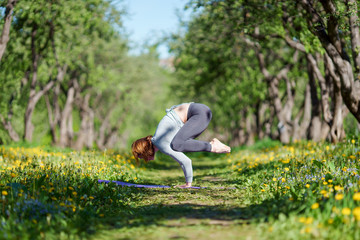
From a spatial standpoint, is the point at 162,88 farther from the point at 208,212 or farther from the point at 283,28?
the point at 208,212

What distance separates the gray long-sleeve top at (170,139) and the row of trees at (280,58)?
14.7 ft

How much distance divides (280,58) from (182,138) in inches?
594

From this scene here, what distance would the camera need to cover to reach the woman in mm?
6465

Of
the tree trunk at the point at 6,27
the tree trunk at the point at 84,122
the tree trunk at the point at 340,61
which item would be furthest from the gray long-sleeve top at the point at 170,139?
the tree trunk at the point at 84,122

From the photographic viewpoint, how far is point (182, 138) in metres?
6.48

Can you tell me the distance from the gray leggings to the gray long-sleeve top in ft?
0.39

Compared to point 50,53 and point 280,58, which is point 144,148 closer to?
point 50,53

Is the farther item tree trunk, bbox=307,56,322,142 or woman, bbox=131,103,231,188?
tree trunk, bbox=307,56,322,142

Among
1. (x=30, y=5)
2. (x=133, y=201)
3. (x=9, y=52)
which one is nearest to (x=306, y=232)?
(x=133, y=201)

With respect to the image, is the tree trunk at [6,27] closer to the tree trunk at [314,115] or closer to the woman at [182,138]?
the woman at [182,138]

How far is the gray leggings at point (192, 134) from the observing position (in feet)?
21.2

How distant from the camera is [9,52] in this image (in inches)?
706

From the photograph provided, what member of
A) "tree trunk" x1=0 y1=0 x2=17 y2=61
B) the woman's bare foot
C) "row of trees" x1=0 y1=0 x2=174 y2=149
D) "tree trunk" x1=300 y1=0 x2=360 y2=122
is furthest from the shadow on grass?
"row of trees" x1=0 y1=0 x2=174 y2=149

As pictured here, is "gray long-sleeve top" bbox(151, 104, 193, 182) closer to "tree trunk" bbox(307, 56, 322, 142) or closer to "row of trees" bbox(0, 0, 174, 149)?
"row of trees" bbox(0, 0, 174, 149)
